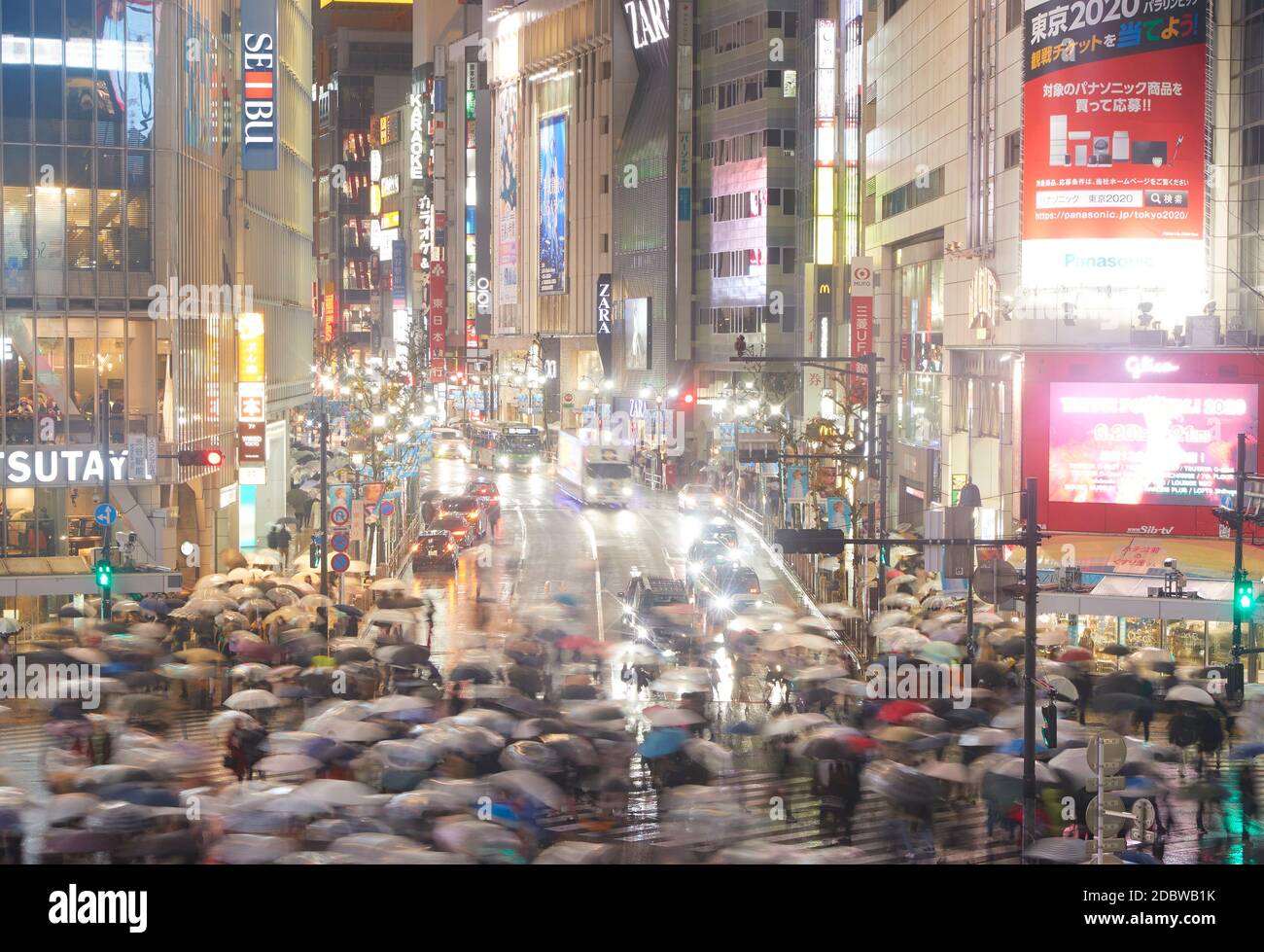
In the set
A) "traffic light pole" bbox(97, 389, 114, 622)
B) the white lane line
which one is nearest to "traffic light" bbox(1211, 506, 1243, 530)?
A: the white lane line

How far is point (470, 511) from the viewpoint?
65.6 meters

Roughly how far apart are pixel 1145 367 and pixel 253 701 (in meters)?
24.9

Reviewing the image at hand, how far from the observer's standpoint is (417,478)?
8612 cm

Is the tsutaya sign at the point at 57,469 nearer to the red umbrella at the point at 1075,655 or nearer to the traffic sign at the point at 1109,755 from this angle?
the red umbrella at the point at 1075,655

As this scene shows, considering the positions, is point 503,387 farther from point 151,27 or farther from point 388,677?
point 388,677

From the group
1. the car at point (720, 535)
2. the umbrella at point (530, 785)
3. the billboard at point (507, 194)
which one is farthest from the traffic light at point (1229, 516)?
the billboard at point (507, 194)

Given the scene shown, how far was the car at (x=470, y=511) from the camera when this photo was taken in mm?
64688

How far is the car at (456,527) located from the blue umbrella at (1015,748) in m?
34.1

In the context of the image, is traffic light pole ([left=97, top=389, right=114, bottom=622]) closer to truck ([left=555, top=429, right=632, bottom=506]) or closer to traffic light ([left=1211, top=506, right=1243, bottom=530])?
traffic light ([left=1211, top=506, right=1243, bottom=530])

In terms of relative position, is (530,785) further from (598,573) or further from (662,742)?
(598,573)

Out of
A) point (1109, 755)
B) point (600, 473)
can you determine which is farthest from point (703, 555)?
point (1109, 755)

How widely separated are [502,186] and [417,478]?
68755 mm

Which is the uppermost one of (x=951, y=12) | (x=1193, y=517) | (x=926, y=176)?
(x=951, y=12)
